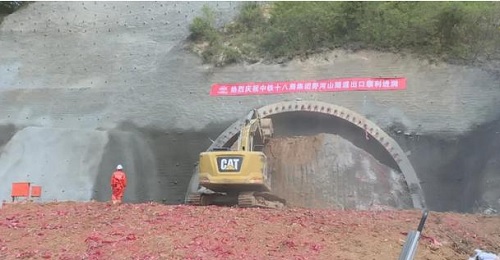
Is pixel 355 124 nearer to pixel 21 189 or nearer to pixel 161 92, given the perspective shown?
pixel 161 92

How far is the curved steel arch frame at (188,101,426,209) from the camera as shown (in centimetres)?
1559

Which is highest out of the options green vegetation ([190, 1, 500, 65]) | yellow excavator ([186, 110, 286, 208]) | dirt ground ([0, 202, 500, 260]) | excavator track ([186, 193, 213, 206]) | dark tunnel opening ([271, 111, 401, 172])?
green vegetation ([190, 1, 500, 65])

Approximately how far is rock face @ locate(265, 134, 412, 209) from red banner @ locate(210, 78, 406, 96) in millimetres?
1865

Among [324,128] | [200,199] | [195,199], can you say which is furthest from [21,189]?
[324,128]

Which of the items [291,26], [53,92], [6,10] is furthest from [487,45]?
[6,10]

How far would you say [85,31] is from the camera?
74.2 feet

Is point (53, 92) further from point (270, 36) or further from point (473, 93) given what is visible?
point (473, 93)

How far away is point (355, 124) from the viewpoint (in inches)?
660

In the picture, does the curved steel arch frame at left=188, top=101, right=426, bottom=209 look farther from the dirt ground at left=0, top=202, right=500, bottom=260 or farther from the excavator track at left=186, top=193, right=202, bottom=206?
the dirt ground at left=0, top=202, right=500, bottom=260

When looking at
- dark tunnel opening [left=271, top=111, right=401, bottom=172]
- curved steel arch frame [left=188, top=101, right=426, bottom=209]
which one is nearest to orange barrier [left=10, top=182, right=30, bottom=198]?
curved steel arch frame [left=188, top=101, right=426, bottom=209]

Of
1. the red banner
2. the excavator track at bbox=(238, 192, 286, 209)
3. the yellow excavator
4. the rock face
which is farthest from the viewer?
the red banner

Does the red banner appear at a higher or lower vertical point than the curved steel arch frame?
higher

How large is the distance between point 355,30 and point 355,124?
14.4 ft

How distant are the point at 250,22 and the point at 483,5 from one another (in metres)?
8.20
